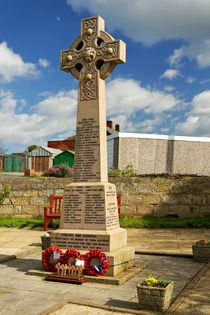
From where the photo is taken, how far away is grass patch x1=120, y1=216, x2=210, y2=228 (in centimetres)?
1018

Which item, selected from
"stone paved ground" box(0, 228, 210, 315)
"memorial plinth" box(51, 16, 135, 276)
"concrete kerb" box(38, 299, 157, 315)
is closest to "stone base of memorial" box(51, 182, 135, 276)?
"memorial plinth" box(51, 16, 135, 276)

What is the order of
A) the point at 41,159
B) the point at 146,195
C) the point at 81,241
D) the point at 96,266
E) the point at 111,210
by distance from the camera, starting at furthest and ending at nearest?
the point at 41,159, the point at 146,195, the point at 111,210, the point at 81,241, the point at 96,266

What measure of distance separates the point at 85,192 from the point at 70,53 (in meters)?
2.65

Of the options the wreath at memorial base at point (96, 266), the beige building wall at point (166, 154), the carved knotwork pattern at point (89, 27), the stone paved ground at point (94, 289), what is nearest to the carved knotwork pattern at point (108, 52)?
the carved knotwork pattern at point (89, 27)

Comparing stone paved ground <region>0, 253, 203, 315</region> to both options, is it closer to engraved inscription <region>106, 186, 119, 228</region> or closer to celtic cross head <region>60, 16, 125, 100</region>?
engraved inscription <region>106, 186, 119, 228</region>

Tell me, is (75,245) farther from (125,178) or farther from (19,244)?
(125,178)

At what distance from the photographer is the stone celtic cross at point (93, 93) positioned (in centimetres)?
619

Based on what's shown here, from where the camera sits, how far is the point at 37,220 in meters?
11.4

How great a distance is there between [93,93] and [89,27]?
126cm

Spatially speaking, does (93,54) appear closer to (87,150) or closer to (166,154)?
(87,150)

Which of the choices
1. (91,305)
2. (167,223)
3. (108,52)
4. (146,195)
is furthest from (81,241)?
(146,195)

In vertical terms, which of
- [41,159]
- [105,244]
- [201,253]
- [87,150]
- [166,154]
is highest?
[41,159]

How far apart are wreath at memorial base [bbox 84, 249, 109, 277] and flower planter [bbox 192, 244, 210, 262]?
1.95 meters

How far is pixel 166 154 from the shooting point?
15391 millimetres
